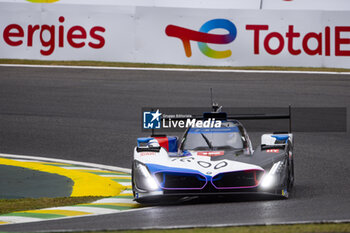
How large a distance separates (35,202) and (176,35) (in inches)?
478

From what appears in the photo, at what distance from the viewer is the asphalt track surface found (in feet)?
25.9

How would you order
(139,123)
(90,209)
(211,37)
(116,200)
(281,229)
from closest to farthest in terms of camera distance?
(281,229)
(90,209)
(116,200)
(139,123)
(211,37)

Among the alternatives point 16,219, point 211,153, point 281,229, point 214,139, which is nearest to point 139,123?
point 214,139

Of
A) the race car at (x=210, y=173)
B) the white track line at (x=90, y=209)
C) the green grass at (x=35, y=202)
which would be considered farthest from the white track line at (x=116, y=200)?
the white track line at (x=90, y=209)

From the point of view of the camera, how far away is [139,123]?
15.5 metres

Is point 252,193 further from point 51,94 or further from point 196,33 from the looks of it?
point 196,33

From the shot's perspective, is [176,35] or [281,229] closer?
[281,229]

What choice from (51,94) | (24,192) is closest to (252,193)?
(24,192)

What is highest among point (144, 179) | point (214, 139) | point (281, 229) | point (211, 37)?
point (211, 37)

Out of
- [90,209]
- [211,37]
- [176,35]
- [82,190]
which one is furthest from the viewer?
[176,35]

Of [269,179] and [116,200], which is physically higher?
[269,179]

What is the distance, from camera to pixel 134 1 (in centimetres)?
2455

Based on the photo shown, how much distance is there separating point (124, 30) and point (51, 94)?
3.98m

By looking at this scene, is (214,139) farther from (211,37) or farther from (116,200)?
(211,37)
